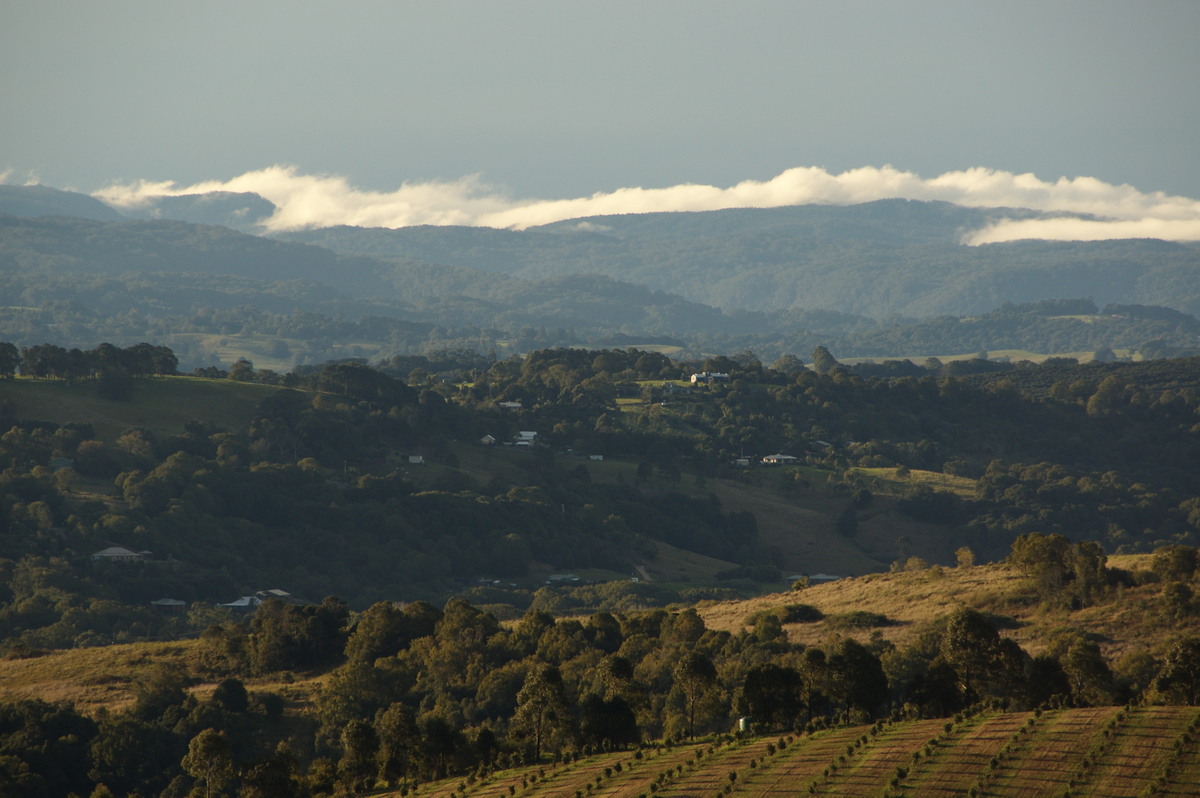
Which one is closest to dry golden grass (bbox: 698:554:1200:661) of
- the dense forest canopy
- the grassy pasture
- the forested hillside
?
the forested hillside

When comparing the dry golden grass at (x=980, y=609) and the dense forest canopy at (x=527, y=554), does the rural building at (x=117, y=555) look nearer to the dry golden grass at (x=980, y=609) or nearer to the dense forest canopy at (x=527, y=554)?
the dense forest canopy at (x=527, y=554)

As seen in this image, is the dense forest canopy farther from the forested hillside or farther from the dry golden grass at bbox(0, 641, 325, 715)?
the dry golden grass at bbox(0, 641, 325, 715)

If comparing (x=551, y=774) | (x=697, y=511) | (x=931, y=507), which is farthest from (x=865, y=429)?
(x=551, y=774)

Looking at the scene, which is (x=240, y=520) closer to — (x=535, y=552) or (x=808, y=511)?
(x=535, y=552)

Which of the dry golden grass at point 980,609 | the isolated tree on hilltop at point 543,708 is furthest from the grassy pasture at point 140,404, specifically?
the isolated tree on hilltop at point 543,708

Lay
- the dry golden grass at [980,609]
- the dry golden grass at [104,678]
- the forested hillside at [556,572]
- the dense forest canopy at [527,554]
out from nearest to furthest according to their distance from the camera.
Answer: the forested hillside at [556,572]
the dense forest canopy at [527,554]
the dry golden grass at [980,609]
the dry golden grass at [104,678]

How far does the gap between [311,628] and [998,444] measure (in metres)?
132

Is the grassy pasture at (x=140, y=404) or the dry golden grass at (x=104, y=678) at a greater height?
the grassy pasture at (x=140, y=404)

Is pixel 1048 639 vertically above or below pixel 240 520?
above

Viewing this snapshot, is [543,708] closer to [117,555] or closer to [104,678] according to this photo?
[104,678]

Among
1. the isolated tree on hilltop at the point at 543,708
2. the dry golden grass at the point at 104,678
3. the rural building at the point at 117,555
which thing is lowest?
the rural building at the point at 117,555

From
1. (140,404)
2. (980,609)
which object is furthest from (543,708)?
(140,404)

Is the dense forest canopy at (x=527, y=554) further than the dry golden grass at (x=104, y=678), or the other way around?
the dry golden grass at (x=104, y=678)

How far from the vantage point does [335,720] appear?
55969mm
